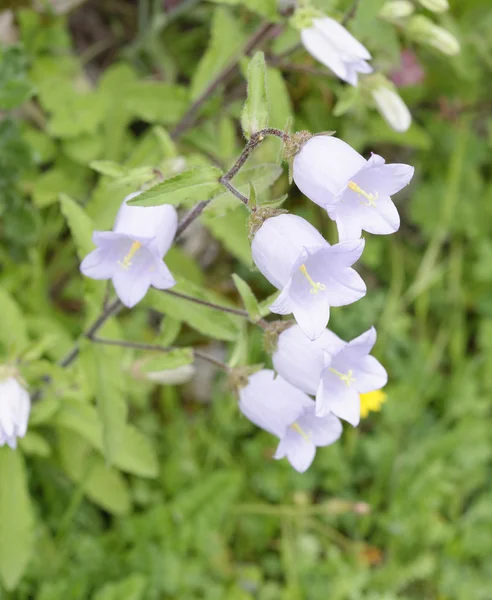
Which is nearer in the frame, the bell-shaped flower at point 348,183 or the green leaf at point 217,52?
the bell-shaped flower at point 348,183

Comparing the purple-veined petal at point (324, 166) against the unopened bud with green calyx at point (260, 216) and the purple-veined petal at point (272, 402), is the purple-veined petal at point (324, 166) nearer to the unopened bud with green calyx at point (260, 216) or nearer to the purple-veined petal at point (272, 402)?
the unopened bud with green calyx at point (260, 216)

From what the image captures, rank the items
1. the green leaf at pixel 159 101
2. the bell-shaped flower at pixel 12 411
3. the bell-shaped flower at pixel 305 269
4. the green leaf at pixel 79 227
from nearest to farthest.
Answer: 1. the bell-shaped flower at pixel 305 269
2. the bell-shaped flower at pixel 12 411
3. the green leaf at pixel 79 227
4. the green leaf at pixel 159 101

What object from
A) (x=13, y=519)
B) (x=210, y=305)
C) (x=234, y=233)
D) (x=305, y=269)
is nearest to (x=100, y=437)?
(x=13, y=519)

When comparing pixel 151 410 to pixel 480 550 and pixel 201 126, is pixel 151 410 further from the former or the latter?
pixel 480 550

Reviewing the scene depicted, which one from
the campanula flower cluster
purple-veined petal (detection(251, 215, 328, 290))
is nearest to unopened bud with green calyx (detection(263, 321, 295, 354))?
the campanula flower cluster

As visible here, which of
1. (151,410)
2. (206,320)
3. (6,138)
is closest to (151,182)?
(206,320)

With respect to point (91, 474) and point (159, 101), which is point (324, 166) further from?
point (91, 474)

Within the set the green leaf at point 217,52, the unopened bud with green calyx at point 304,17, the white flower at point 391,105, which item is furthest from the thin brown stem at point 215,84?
the white flower at point 391,105
